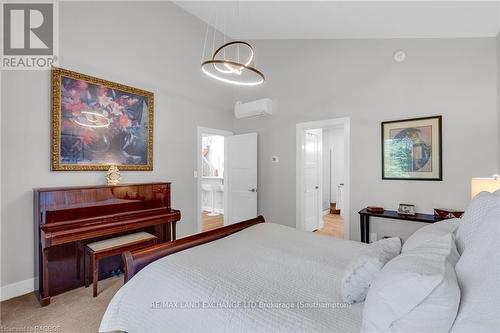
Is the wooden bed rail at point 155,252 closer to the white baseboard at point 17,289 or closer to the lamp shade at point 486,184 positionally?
the white baseboard at point 17,289

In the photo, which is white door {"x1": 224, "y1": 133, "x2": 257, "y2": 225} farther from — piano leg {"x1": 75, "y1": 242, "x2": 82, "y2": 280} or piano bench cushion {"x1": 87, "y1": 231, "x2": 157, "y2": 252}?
piano leg {"x1": 75, "y1": 242, "x2": 82, "y2": 280}

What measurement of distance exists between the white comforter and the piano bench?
3.40 ft

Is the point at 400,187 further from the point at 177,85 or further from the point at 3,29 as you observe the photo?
the point at 3,29

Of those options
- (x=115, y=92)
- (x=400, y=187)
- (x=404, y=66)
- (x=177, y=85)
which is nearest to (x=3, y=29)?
(x=115, y=92)

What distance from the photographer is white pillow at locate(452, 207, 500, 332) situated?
75 centimetres

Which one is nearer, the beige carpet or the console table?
the beige carpet

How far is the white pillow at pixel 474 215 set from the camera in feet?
3.45

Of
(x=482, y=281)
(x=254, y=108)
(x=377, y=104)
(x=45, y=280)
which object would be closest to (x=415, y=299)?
(x=482, y=281)

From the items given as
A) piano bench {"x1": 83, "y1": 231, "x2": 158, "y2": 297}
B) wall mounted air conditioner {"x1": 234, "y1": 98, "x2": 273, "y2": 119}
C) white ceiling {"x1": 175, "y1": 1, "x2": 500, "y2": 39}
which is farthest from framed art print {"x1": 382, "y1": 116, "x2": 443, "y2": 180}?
piano bench {"x1": 83, "y1": 231, "x2": 158, "y2": 297}

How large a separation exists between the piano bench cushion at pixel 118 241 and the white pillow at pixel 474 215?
8.95 feet

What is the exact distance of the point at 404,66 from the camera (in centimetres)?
315

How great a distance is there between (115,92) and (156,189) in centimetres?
134

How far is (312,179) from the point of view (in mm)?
4523

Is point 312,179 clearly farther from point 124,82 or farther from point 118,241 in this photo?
point 124,82
